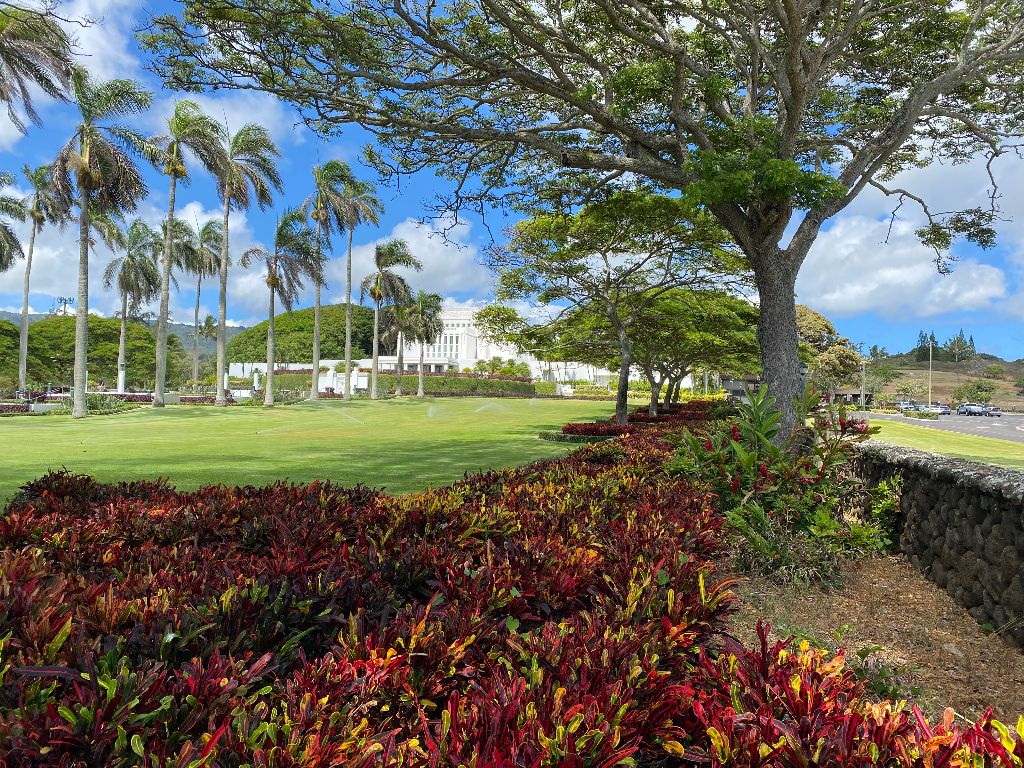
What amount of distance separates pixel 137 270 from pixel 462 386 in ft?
109

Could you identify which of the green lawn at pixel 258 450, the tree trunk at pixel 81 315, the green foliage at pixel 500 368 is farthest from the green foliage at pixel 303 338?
the green lawn at pixel 258 450

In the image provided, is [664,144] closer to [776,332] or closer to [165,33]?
[776,332]

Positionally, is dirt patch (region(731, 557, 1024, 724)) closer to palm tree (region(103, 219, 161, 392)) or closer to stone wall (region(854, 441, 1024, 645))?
stone wall (region(854, 441, 1024, 645))

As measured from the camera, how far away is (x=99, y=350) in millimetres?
58406

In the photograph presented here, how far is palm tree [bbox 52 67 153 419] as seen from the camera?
2395cm

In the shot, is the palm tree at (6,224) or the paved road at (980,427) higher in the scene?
the palm tree at (6,224)

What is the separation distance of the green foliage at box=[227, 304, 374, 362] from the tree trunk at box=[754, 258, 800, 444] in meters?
86.9

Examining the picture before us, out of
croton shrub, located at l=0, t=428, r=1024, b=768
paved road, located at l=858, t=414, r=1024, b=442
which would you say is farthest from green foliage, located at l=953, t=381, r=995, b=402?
croton shrub, located at l=0, t=428, r=1024, b=768

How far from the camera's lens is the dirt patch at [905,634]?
340cm

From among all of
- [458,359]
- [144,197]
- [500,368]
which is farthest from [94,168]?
[458,359]

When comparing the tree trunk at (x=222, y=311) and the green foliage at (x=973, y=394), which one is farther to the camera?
the green foliage at (x=973, y=394)

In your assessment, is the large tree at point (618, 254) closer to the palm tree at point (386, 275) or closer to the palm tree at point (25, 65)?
the palm tree at point (25, 65)

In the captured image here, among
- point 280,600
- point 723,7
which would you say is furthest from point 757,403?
point 723,7

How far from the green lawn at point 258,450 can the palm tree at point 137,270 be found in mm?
26818
